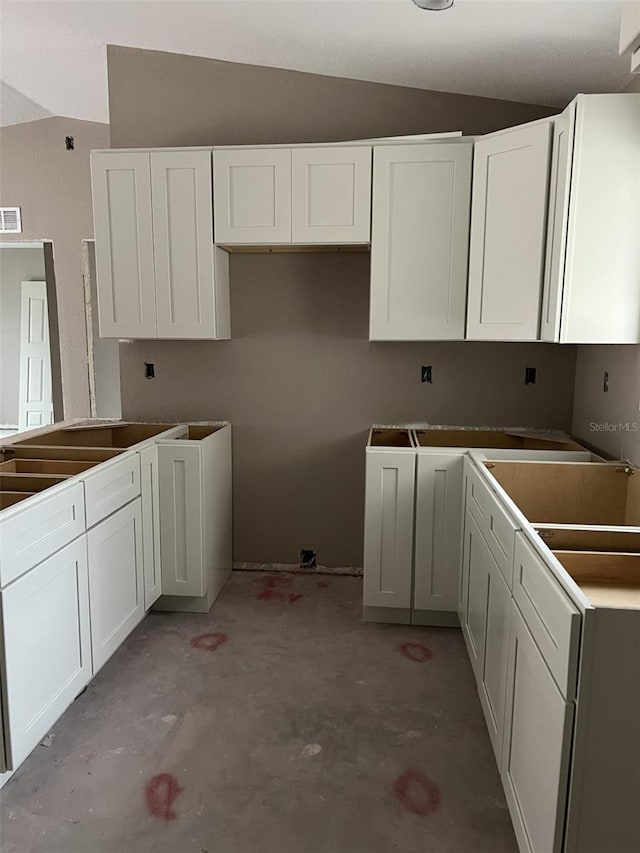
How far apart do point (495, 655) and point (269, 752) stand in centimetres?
86

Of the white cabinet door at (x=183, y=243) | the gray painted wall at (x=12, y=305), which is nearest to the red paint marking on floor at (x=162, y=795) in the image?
the white cabinet door at (x=183, y=243)

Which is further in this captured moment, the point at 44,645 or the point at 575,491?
the point at 575,491

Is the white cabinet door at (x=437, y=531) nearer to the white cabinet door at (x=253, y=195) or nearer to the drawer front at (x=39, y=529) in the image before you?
the white cabinet door at (x=253, y=195)

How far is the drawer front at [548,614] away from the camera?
129cm

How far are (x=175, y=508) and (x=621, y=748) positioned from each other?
7.51 feet

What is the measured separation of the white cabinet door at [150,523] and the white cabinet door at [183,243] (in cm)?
67

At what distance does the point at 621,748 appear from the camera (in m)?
1.28

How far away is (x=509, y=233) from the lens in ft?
8.87

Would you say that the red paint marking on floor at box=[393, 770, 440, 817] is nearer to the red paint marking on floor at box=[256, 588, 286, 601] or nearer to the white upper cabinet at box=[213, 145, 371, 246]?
the red paint marking on floor at box=[256, 588, 286, 601]

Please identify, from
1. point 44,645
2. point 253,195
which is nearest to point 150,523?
point 44,645

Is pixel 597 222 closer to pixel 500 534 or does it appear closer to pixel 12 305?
pixel 500 534

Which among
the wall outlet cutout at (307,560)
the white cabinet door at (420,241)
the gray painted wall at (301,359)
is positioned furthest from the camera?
the wall outlet cutout at (307,560)

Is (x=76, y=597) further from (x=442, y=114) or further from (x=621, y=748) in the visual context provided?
(x=442, y=114)

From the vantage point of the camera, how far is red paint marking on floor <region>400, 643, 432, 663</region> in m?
2.79
